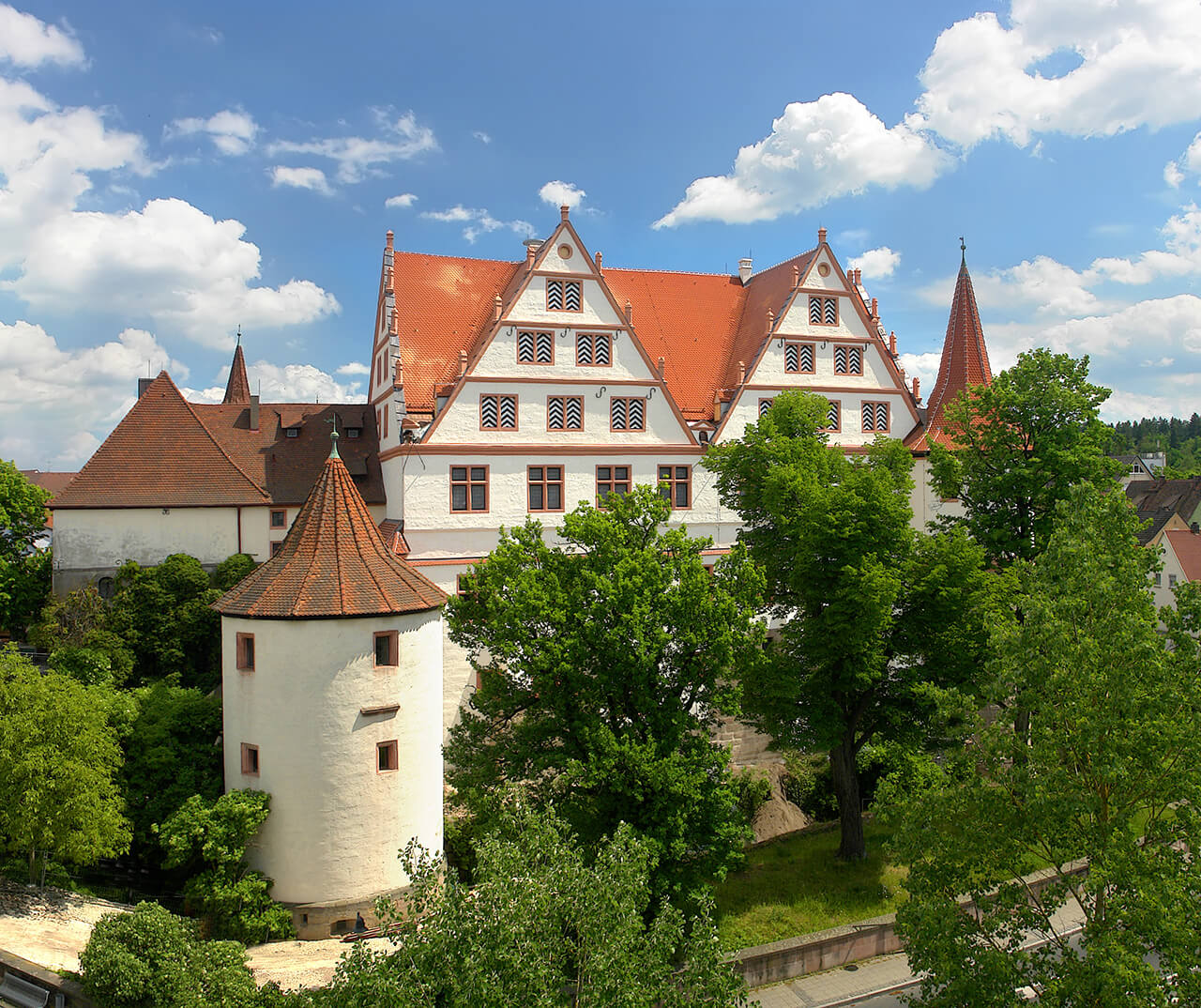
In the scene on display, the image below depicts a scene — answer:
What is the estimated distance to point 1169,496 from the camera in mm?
74125

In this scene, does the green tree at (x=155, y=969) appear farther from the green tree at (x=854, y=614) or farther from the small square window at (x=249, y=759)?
the green tree at (x=854, y=614)

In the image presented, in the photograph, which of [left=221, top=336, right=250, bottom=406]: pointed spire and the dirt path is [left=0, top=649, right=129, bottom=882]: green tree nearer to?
the dirt path

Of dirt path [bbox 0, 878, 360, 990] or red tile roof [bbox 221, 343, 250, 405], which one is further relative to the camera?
red tile roof [bbox 221, 343, 250, 405]

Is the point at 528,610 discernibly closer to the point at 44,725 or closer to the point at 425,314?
the point at 44,725

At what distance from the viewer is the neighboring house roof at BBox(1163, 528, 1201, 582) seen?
49906mm

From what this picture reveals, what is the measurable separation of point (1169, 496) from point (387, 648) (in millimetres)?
74114

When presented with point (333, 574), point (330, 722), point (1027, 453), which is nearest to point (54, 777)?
point (330, 722)

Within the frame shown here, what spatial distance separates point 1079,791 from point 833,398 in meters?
23.0

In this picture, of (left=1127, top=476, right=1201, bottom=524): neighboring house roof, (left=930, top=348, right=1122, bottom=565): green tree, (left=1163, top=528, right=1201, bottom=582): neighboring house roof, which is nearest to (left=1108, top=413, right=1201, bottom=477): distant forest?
(left=1127, top=476, right=1201, bottom=524): neighboring house roof

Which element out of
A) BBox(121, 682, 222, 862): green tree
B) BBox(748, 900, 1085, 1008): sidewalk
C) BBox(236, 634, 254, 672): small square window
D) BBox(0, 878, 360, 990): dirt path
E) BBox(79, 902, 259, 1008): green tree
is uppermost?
BBox(236, 634, 254, 672): small square window

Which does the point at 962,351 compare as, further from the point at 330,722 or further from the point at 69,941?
the point at 69,941

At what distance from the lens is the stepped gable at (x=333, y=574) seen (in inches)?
797

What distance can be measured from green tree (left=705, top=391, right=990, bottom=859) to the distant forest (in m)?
115

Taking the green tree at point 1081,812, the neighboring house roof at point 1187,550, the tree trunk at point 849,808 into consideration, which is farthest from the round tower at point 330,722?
the neighboring house roof at point 1187,550
